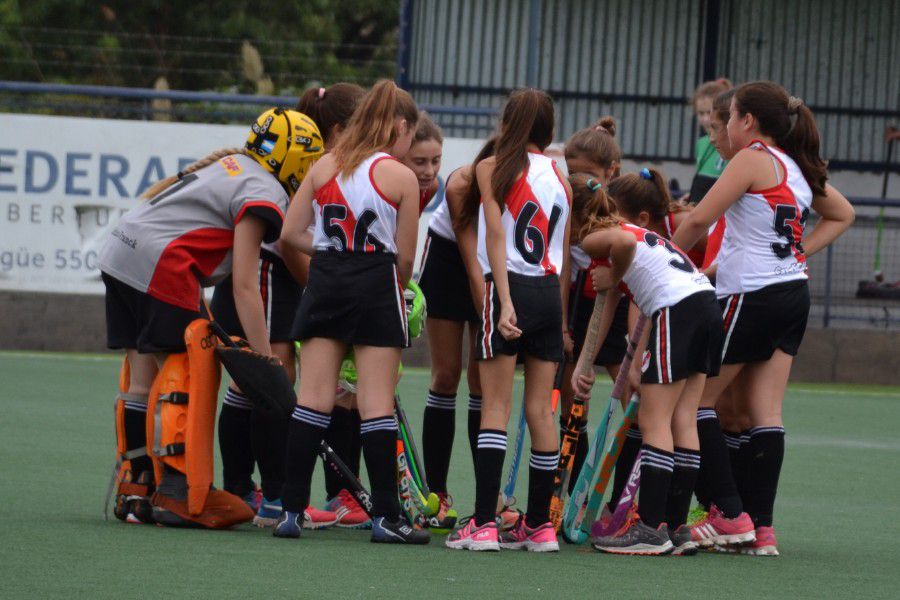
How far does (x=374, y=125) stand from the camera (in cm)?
555

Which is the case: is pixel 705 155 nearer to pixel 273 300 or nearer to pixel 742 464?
pixel 742 464

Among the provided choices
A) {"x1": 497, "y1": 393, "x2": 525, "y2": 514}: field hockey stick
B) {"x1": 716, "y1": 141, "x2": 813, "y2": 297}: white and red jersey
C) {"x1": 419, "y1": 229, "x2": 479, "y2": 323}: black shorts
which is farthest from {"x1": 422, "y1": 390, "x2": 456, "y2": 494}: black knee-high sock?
{"x1": 716, "y1": 141, "x2": 813, "y2": 297}: white and red jersey

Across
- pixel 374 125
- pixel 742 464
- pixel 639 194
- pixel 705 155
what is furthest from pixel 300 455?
pixel 705 155

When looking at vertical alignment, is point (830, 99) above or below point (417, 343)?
above

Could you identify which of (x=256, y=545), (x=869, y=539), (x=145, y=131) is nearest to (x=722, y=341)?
(x=869, y=539)

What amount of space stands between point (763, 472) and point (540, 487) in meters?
0.87

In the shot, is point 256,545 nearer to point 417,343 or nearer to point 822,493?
point 822,493

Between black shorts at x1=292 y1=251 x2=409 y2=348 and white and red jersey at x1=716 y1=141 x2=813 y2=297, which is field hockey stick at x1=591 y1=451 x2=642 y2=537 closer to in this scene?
white and red jersey at x1=716 y1=141 x2=813 y2=297

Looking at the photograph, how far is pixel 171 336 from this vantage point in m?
5.75

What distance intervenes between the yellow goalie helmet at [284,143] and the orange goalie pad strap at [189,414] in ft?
2.06

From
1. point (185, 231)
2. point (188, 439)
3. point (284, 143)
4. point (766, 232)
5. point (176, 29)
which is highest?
point (176, 29)

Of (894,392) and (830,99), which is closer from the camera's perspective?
(894,392)

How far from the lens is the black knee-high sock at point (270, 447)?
19.8 feet

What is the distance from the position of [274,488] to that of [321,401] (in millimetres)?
652
